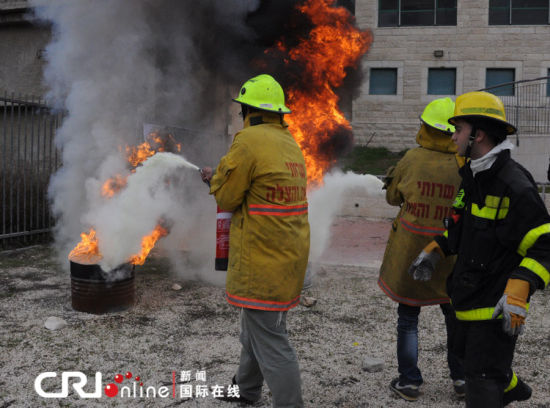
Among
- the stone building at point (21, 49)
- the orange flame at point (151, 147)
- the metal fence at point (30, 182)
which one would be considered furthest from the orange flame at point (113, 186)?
the stone building at point (21, 49)

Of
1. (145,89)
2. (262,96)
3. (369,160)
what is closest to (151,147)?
(145,89)

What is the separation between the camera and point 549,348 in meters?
3.96

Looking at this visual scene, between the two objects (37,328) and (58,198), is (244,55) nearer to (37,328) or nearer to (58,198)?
(58,198)

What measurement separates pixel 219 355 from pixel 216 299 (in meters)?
1.43

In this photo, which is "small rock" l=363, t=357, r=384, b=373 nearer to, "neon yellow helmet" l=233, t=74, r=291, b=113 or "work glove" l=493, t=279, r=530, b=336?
"work glove" l=493, t=279, r=530, b=336

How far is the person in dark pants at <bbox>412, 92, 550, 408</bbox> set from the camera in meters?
2.04

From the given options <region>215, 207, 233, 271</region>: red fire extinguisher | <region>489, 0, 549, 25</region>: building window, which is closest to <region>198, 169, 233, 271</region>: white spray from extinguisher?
<region>215, 207, 233, 271</region>: red fire extinguisher

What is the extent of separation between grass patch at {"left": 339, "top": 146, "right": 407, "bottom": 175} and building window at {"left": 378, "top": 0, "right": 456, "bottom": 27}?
5.16 metres

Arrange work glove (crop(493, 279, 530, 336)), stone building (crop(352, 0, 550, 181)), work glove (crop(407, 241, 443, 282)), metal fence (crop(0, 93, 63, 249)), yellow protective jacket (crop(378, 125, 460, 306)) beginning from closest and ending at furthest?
work glove (crop(493, 279, 530, 336))
work glove (crop(407, 241, 443, 282))
yellow protective jacket (crop(378, 125, 460, 306))
metal fence (crop(0, 93, 63, 249))
stone building (crop(352, 0, 550, 181))

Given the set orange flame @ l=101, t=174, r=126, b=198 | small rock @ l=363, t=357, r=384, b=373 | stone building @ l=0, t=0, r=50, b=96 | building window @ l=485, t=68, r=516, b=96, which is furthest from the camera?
building window @ l=485, t=68, r=516, b=96

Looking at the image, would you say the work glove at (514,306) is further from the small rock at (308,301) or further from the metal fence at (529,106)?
the metal fence at (529,106)

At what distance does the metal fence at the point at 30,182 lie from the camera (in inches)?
298

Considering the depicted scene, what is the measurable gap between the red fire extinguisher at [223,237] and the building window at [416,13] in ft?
57.5

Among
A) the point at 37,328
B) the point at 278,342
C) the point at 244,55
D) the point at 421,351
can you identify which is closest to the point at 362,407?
the point at 278,342
